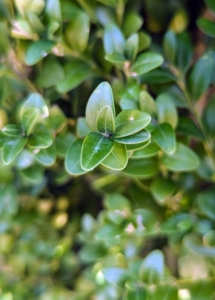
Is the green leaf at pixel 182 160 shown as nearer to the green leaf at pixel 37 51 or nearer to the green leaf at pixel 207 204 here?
the green leaf at pixel 207 204

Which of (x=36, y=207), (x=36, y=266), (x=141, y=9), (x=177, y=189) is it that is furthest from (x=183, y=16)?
(x=36, y=266)

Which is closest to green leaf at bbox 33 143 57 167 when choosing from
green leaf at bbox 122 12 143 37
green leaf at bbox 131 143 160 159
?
green leaf at bbox 131 143 160 159

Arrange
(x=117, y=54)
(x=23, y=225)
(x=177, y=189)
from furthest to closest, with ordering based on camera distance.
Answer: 1. (x=23, y=225)
2. (x=177, y=189)
3. (x=117, y=54)

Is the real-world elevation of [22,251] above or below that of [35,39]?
below

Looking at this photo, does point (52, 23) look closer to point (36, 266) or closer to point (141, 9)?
point (141, 9)

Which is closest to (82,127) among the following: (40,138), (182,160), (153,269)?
(40,138)

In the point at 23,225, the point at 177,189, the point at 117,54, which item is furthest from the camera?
the point at 23,225
